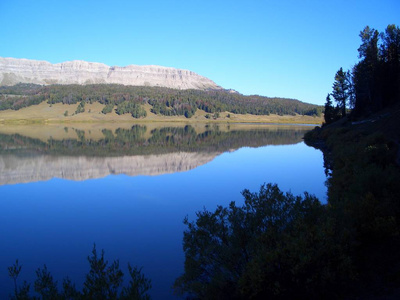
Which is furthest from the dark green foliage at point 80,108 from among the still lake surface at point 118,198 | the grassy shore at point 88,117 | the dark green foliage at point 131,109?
the still lake surface at point 118,198

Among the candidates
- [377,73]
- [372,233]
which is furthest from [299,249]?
[377,73]

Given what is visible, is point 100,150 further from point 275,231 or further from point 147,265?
point 275,231

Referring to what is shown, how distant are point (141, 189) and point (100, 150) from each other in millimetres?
28383

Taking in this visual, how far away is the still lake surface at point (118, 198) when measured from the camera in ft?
47.4

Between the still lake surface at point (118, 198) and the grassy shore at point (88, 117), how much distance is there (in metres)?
109

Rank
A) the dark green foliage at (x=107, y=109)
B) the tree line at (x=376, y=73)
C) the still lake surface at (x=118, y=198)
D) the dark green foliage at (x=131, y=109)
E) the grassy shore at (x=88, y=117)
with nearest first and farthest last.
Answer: the still lake surface at (x=118, y=198) < the tree line at (x=376, y=73) < the grassy shore at (x=88, y=117) < the dark green foliage at (x=107, y=109) < the dark green foliage at (x=131, y=109)

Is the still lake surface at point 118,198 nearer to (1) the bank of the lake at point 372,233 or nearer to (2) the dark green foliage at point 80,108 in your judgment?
(1) the bank of the lake at point 372,233

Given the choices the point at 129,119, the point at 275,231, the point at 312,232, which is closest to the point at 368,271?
the point at 312,232

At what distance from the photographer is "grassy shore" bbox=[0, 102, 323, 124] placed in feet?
499

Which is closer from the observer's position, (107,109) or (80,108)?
(80,108)

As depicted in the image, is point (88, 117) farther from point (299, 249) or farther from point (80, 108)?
point (299, 249)

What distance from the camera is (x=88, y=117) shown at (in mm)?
164250

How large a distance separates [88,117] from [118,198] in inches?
5874

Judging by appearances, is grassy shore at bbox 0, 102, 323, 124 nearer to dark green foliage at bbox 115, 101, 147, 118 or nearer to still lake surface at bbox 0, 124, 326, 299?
dark green foliage at bbox 115, 101, 147, 118
